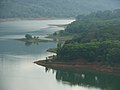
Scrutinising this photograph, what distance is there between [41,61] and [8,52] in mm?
8911

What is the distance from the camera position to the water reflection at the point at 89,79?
3606 cm

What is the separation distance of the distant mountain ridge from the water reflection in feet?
321

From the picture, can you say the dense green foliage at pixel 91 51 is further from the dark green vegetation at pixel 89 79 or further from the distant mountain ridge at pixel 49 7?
the distant mountain ridge at pixel 49 7

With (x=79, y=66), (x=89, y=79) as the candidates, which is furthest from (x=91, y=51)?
(x=89, y=79)

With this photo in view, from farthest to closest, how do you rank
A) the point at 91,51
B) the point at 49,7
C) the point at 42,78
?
1. the point at 49,7
2. the point at 91,51
3. the point at 42,78

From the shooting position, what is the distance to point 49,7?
161 m

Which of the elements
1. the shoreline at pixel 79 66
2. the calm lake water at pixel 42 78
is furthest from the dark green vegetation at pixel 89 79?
the shoreline at pixel 79 66

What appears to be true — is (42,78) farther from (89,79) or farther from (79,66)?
(79,66)

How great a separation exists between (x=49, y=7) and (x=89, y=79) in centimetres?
12417

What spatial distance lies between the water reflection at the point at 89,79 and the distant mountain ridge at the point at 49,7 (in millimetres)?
97956

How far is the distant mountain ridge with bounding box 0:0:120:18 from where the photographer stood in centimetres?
14225

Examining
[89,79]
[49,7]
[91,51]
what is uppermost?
[91,51]

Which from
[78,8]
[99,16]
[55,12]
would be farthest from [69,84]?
[78,8]

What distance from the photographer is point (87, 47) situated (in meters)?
43.3
